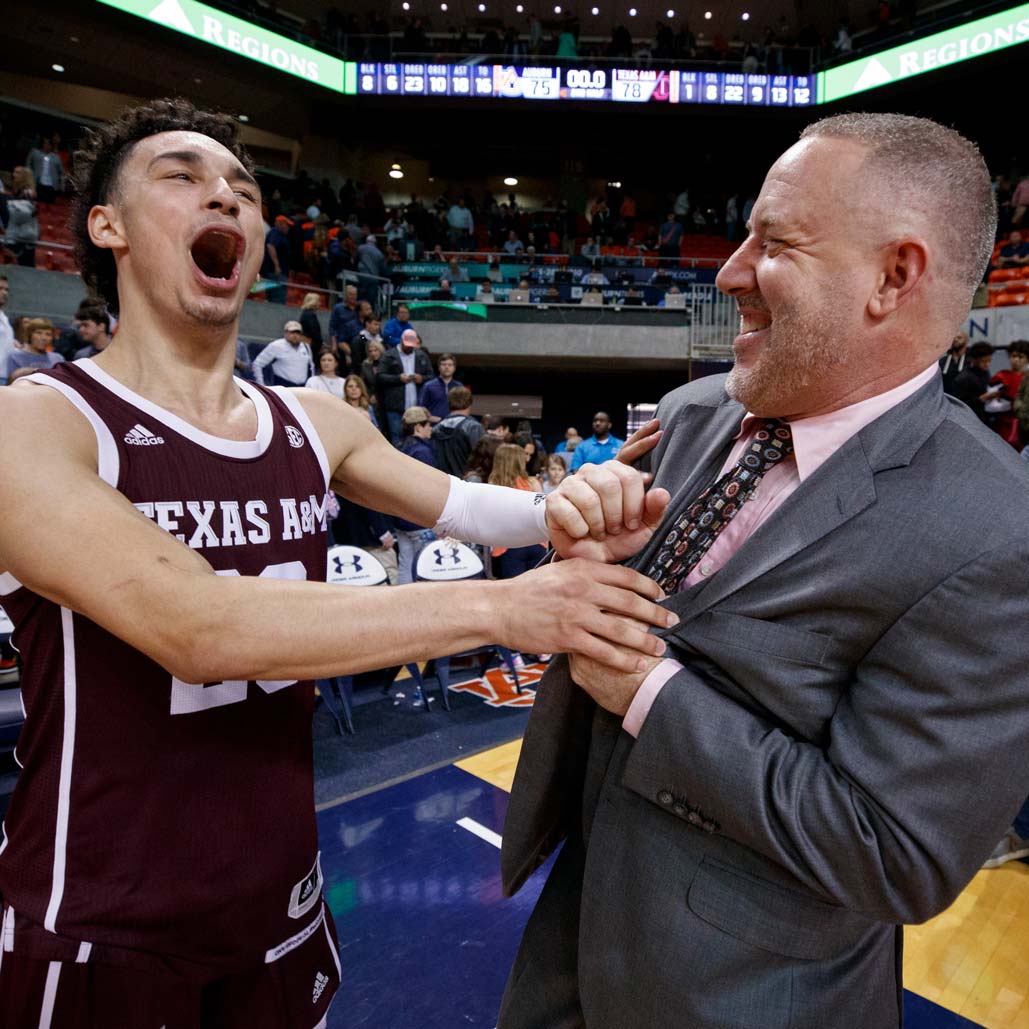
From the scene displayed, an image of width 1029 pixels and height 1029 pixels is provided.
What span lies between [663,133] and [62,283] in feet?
56.3

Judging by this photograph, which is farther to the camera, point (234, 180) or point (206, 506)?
point (234, 180)

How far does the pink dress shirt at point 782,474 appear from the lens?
3.82 ft

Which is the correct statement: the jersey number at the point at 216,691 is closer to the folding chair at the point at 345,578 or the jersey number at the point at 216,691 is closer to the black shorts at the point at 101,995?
the black shorts at the point at 101,995

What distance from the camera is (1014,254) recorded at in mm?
12781

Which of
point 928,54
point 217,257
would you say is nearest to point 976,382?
point 217,257

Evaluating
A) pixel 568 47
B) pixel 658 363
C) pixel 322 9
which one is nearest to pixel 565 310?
pixel 658 363

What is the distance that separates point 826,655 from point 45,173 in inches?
572

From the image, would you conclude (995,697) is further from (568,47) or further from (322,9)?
(322,9)

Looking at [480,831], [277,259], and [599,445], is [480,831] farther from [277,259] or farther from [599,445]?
[277,259]

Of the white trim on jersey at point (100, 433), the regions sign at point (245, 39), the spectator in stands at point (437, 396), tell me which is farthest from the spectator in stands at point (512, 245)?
the white trim on jersey at point (100, 433)

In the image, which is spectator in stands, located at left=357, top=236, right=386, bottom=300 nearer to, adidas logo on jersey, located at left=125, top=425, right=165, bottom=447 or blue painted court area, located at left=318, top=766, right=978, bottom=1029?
blue painted court area, located at left=318, top=766, right=978, bottom=1029

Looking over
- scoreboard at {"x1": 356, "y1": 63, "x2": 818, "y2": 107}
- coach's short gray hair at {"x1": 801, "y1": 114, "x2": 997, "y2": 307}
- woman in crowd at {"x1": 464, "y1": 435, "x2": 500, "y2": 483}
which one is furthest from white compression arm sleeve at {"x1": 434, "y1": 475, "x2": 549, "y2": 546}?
scoreboard at {"x1": 356, "y1": 63, "x2": 818, "y2": 107}

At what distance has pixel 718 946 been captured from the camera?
1.15 m

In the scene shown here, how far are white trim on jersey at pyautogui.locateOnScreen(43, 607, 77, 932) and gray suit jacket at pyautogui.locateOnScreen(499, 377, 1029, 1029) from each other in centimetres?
82
